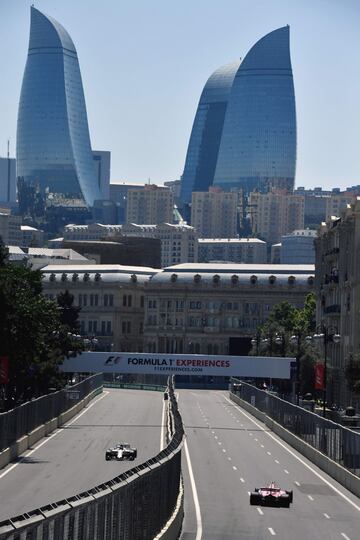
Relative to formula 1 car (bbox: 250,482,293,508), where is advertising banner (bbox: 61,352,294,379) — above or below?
above

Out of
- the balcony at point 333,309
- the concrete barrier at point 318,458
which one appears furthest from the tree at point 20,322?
the balcony at point 333,309

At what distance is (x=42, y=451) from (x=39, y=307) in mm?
10012

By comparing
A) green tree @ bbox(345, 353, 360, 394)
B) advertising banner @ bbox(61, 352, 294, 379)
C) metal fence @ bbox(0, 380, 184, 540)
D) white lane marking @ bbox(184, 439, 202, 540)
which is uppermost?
advertising banner @ bbox(61, 352, 294, 379)

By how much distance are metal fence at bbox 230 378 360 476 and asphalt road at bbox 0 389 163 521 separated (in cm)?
829

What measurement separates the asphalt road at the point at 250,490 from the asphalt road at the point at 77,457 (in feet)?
10.7

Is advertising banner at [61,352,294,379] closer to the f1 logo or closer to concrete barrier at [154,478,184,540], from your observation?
the f1 logo

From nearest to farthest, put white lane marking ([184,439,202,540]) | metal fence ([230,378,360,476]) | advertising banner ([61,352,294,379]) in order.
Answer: white lane marking ([184,439,202,540]) → metal fence ([230,378,360,476]) → advertising banner ([61,352,294,379])

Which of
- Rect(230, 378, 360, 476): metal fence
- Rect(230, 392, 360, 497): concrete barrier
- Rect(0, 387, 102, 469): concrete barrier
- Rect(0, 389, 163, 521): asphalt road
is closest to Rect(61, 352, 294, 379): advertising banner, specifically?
Rect(0, 389, 163, 521): asphalt road

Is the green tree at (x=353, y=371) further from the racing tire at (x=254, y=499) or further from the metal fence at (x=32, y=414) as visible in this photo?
the racing tire at (x=254, y=499)

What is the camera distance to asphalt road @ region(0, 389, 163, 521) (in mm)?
63562

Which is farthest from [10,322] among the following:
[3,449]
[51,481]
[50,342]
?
[50,342]

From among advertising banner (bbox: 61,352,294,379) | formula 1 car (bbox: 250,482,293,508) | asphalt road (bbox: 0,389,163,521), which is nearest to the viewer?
asphalt road (bbox: 0,389,163,521)

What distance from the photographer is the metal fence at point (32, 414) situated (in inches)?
3228

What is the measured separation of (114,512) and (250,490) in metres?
38.2
